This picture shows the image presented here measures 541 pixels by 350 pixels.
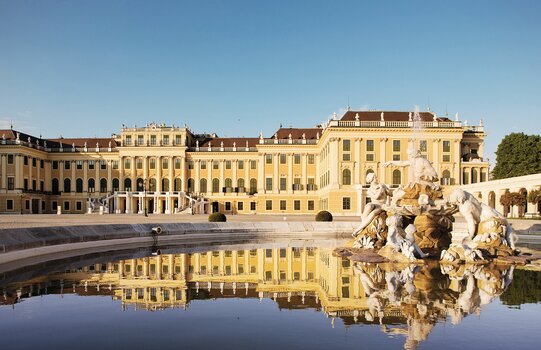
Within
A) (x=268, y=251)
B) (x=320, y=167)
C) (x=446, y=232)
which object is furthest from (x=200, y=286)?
(x=320, y=167)

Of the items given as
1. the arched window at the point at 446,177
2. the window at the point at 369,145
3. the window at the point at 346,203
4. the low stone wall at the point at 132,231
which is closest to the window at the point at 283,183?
the window at the point at 346,203

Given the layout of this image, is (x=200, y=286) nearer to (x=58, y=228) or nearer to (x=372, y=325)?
(x=372, y=325)

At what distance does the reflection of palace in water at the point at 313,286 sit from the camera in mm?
8273

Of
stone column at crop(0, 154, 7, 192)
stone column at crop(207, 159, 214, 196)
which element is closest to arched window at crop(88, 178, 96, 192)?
stone column at crop(0, 154, 7, 192)

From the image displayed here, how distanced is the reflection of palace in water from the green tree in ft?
168

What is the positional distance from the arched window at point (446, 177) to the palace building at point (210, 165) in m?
0.14

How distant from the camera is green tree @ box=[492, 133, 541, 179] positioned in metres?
58.1

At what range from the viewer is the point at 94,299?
944cm

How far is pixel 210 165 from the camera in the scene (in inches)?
2977

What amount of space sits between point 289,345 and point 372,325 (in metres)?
1.61

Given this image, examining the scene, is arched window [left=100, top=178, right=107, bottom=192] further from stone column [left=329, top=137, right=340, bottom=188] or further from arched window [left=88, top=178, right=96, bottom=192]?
stone column [left=329, top=137, right=340, bottom=188]

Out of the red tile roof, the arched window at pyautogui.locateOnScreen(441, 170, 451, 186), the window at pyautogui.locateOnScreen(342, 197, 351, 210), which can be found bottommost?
the window at pyautogui.locateOnScreen(342, 197, 351, 210)

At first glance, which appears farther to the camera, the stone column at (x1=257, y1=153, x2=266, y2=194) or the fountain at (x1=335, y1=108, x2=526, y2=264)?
the stone column at (x1=257, y1=153, x2=266, y2=194)

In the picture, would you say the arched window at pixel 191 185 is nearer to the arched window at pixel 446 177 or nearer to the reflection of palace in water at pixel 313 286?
the arched window at pixel 446 177
